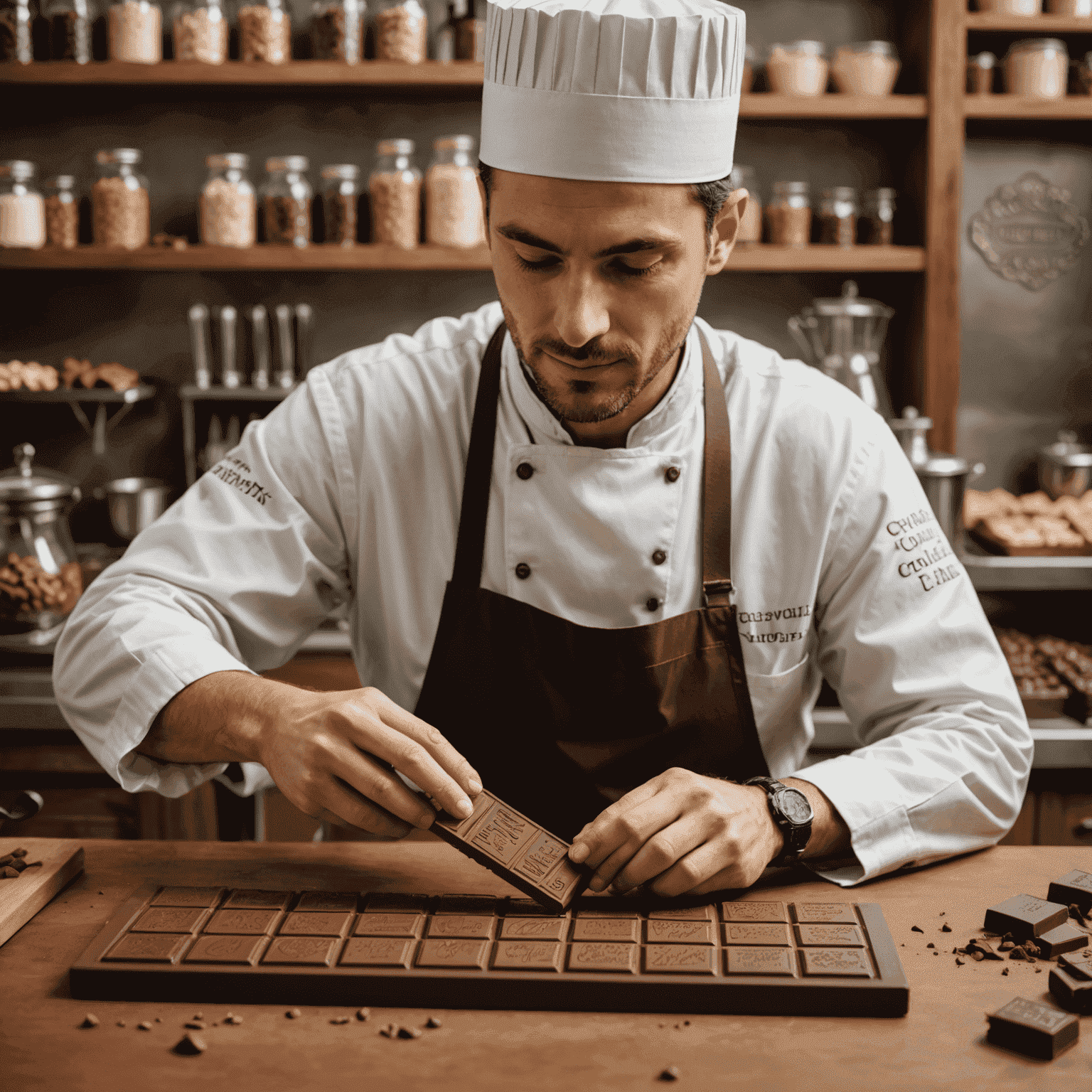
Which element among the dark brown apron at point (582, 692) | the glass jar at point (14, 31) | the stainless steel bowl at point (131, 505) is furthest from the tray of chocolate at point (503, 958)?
the glass jar at point (14, 31)

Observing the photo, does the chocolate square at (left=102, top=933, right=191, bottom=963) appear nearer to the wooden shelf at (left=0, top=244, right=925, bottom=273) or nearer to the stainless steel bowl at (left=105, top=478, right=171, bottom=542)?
the stainless steel bowl at (left=105, top=478, right=171, bottom=542)

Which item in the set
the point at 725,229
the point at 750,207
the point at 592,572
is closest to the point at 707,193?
the point at 725,229

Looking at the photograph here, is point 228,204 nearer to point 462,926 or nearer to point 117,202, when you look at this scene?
point 117,202

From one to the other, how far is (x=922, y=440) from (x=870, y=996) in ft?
7.19

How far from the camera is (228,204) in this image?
3.20 meters

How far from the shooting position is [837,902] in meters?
1.21

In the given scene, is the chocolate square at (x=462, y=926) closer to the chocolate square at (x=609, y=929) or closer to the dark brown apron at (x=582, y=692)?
the chocolate square at (x=609, y=929)

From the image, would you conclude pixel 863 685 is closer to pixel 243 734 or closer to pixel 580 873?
pixel 580 873

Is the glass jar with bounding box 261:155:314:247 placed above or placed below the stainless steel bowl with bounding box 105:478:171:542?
above

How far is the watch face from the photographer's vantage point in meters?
1.31

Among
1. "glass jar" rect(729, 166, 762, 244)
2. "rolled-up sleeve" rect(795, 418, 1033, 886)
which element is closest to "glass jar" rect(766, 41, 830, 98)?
"glass jar" rect(729, 166, 762, 244)

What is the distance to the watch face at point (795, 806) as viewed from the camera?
131 centimetres

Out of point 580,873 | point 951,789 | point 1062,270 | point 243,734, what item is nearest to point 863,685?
point 951,789

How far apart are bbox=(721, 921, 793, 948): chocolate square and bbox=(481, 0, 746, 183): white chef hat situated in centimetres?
84
